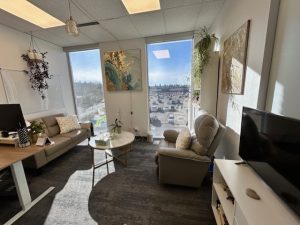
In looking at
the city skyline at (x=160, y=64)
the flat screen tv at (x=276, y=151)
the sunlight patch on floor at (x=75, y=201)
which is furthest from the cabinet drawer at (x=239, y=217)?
the city skyline at (x=160, y=64)

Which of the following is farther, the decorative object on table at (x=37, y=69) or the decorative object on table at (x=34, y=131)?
the decorative object on table at (x=37, y=69)

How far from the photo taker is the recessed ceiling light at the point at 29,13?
1998 millimetres

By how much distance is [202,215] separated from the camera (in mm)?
1565

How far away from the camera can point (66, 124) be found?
334cm

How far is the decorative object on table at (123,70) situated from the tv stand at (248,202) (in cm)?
284

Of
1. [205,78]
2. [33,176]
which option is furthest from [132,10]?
[33,176]

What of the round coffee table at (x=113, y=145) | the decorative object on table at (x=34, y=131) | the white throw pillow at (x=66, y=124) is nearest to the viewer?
the decorative object on table at (x=34, y=131)

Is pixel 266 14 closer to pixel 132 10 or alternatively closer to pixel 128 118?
pixel 132 10

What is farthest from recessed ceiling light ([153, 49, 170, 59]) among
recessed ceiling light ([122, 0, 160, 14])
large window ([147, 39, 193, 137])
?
recessed ceiling light ([122, 0, 160, 14])

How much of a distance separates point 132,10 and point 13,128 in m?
2.40

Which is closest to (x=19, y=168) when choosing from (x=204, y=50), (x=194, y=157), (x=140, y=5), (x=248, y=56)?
(x=194, y=157)

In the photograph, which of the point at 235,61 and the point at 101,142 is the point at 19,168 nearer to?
the point at 101,142

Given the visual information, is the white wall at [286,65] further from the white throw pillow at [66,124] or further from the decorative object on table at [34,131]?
the white throw pillow at [66,124]

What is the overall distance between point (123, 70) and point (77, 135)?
1.95m
